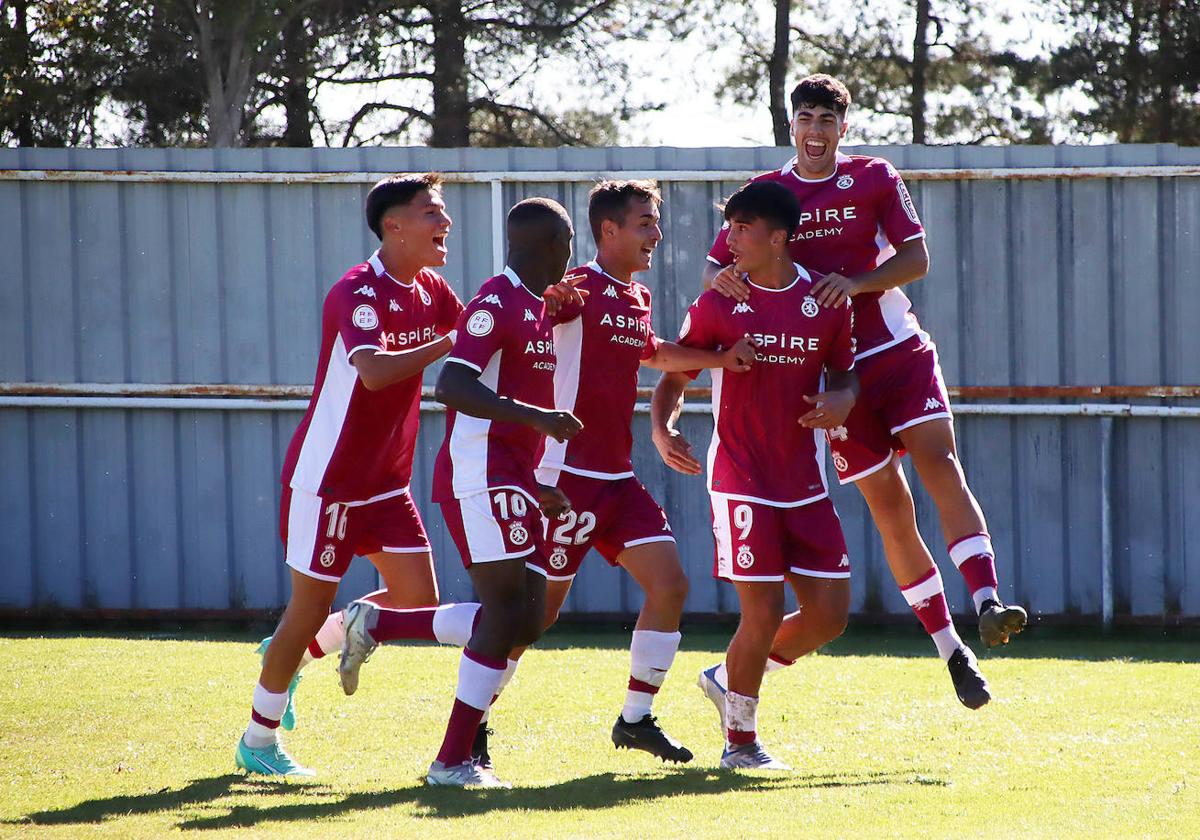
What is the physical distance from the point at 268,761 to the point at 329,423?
1339mm

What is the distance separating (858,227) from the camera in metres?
6.38

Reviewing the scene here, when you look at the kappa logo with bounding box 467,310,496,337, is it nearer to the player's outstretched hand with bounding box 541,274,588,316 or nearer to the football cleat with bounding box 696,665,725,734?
the player's outstretched hand with bounding box 541,274,588,316

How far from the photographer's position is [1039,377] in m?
10.9

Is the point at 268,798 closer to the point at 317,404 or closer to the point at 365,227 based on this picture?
the point at 317,404

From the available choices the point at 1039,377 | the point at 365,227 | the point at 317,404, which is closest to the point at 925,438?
the point at 317,404

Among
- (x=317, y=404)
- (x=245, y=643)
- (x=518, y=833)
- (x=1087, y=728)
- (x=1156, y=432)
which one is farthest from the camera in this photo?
(x=1156, y=432)

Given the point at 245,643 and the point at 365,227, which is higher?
the point at 365,227

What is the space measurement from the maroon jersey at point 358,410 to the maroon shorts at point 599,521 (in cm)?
70

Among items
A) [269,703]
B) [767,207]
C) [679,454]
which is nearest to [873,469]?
[679,454]

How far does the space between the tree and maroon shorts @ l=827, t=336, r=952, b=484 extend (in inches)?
528

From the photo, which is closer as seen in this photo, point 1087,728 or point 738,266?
point 738,266

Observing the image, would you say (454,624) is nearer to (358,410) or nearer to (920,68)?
(358,410)

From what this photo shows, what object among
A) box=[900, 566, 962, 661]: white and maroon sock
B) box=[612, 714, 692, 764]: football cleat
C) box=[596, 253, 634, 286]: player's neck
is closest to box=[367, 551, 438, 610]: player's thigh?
box=[612, 714, 692, 764]: football cleat

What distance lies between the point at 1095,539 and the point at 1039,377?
4.17ft
